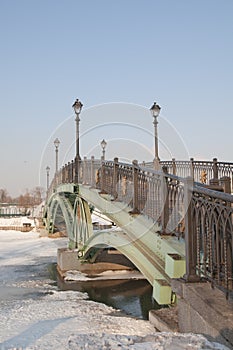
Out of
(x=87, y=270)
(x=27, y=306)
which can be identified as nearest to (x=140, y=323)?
(x=27, y=306)

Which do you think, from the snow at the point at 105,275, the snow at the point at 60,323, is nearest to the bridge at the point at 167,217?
the snow at the point at 60,323

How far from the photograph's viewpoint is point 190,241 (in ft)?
18.9

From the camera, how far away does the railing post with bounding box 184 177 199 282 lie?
562cm

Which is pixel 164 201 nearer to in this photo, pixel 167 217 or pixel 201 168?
pixel 167 217

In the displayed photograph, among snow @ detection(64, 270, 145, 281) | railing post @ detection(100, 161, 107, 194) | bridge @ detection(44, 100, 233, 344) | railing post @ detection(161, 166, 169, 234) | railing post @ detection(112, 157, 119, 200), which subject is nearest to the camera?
bridge @ detection(44, 100, 233, 344)

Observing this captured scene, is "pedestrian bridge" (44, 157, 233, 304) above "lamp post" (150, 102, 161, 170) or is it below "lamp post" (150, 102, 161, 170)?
below

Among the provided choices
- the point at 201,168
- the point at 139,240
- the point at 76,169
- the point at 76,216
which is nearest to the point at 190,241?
the point at 139,240

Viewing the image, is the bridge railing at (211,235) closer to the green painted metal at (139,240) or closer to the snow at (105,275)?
the green painted metal at (139,240)

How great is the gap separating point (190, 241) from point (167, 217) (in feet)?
6.94

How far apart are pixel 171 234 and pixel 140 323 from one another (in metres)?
2.83

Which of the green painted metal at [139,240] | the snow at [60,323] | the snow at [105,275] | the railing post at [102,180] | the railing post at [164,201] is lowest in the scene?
the snow at [105,275]

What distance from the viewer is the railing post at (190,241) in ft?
18.4

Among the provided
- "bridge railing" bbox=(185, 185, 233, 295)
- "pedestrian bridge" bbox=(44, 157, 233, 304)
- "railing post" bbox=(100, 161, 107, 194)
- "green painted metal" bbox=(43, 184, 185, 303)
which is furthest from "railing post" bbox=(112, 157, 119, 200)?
"bridge railing" bbox=(185, 185, 233, 295)

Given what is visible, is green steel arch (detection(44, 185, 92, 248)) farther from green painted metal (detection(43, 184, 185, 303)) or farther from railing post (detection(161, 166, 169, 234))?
railing post (detection(161, 166, 169, 234))
